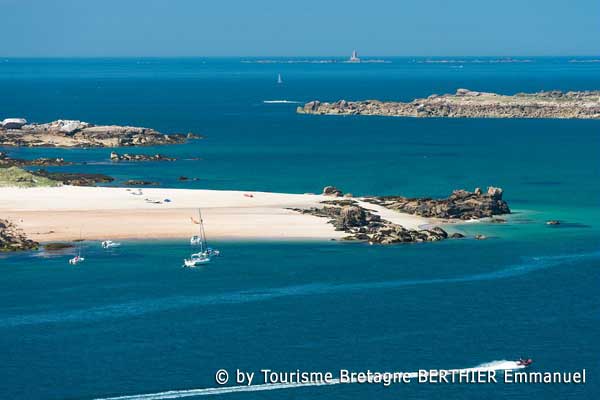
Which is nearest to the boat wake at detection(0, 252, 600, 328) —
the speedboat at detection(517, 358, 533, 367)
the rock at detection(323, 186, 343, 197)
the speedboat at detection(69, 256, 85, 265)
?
the speedboat at detection(69, 256, 85, 265)

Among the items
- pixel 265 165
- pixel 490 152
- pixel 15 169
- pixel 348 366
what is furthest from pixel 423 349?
pixel 490 152

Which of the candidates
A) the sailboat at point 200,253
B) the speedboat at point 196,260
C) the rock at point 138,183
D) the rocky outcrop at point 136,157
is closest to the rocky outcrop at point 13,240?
the sailboat at point 200,253

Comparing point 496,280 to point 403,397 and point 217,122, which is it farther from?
point 217,122

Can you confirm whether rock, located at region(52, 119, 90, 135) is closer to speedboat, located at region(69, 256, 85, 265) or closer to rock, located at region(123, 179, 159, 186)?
rock, located at region(123, 179, 159, 186)

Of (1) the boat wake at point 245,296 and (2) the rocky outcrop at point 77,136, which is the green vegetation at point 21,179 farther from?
(1) the boat wake at point 245,296

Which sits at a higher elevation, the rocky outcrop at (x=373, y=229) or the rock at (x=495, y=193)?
the rock at (x=495, y=193)

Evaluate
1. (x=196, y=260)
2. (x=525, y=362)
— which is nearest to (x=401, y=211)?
(x=196, y=260)

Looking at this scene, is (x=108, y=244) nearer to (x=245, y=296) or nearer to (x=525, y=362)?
(x=245, y=296)
